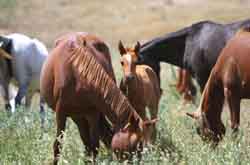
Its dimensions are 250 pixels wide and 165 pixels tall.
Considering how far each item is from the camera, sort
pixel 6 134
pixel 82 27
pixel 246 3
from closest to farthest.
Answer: pixel 6 134
pixel 82 27
pixel 246 3

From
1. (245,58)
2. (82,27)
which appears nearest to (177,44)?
(245,58)

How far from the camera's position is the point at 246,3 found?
40688 millimetres

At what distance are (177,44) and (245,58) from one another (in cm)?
386

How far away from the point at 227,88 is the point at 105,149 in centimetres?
171

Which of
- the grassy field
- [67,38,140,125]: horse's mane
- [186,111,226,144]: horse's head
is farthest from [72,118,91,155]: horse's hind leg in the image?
[186,111,226,144]: horse's head

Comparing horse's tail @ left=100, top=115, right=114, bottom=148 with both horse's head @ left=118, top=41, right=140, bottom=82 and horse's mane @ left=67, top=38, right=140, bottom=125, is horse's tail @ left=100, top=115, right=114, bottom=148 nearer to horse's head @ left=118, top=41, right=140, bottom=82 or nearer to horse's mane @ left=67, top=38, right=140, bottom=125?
horse's mane @ left=67, top=38, right=140, bottom=125

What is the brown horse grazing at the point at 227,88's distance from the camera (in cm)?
859

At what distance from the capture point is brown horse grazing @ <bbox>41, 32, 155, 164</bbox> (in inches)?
285

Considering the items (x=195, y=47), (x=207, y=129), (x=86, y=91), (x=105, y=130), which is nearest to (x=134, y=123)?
(x=86, y=91)

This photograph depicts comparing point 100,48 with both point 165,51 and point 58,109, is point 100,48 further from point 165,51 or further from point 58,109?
point 165,51

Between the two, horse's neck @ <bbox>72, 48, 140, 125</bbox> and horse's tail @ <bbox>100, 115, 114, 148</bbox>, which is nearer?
horse's neck @ <bbox>72, 48, 140, 125</bbox>

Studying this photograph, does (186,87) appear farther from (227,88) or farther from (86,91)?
(86,91)

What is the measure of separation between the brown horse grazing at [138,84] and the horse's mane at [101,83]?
38.6 inches

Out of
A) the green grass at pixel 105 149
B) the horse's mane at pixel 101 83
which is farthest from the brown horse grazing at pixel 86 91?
the green grass at pixel 105 149
